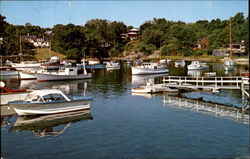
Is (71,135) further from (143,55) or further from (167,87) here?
(143,55)

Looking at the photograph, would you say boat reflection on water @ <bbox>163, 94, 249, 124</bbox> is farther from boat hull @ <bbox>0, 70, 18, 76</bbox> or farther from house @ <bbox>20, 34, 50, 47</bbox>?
house @ <bbox>20, 34, 50, 47</bbox>

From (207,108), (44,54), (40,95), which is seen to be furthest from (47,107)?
(44,54)

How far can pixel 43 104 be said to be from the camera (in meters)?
29.7

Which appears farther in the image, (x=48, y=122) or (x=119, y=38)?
(x=119, y=38)

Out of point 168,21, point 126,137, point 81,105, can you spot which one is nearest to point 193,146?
point 126,137

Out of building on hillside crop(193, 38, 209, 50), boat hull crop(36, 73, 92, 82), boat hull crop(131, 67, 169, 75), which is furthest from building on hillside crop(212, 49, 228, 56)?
boat hull crop(36, 73, 92, 82)

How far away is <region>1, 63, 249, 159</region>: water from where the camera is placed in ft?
67.1

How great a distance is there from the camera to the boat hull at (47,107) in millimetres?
29359

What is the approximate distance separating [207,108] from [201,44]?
132m

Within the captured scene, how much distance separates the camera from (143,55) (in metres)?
170

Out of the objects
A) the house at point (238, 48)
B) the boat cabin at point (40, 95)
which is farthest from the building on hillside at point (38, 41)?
the boat cabin at point (40, 95)

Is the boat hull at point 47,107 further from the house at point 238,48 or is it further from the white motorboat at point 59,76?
the house at point 238,48

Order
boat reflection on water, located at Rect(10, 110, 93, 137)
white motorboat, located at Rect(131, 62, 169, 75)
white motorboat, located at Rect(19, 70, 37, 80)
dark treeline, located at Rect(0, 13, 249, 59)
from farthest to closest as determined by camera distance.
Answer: dark treeline, located at Rect(0, 13, 249, 59), white motorboat, located at Rect(131, 62, 169, 75), white motorboat, located at Rect(19, 70, 37, 80), boat reflection on water, located at Rect(10, 110, 93, 137)

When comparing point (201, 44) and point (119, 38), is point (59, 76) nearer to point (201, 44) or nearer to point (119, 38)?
point (201, 44)
